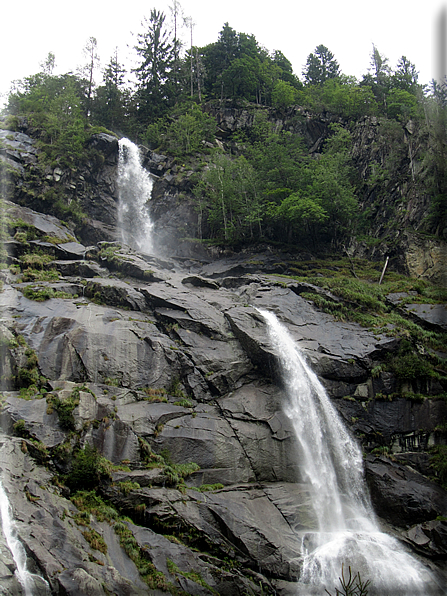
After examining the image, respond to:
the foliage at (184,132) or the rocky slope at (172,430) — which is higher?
the foliage at (184,132)

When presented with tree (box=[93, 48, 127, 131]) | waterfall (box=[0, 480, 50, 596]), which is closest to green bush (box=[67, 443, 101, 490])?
waterfall (box=[0, 480, 50, 596])

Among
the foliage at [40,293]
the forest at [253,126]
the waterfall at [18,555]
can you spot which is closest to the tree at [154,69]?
the forest at [253,126]

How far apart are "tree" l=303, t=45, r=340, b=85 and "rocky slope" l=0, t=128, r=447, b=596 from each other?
153 feet

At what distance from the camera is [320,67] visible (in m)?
57.1

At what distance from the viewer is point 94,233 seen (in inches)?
1224

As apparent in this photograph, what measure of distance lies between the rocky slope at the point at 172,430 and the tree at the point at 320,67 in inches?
1841

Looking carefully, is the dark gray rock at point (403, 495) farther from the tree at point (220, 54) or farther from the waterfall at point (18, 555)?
the tree at point (220, 54)

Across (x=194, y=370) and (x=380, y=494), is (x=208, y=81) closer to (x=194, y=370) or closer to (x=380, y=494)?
(x=194, y=370)

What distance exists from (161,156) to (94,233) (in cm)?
1178

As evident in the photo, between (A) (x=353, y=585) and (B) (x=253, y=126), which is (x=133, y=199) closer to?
(B) (x=253, y=126)

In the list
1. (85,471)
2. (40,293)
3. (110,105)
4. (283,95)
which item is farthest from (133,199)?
(85,471)

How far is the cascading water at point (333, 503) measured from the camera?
12.0 meters

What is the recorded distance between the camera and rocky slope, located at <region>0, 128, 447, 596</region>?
10.4 meters

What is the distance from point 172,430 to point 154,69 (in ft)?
148
